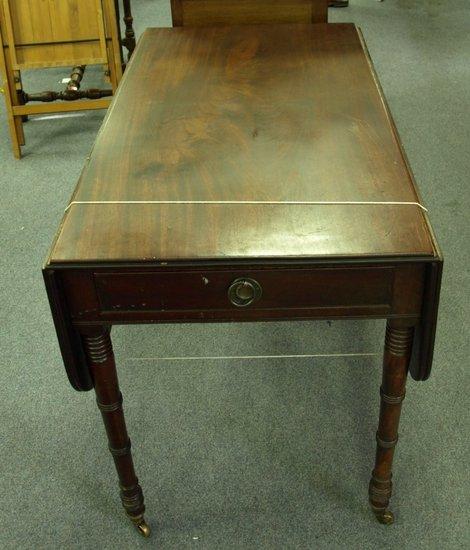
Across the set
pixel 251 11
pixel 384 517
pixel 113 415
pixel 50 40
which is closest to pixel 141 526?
pixel 113 415

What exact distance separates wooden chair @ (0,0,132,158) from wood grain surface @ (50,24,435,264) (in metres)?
1.11

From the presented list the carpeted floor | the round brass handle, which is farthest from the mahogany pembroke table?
the carpeted floor

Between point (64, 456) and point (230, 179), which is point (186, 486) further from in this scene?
point (230, 179)

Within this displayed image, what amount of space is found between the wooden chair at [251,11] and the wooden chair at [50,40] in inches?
30.8

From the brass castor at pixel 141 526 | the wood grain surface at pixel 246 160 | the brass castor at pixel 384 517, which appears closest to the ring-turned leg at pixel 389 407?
the brass castor at pixel 384 517

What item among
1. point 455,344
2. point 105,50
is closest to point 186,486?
point 455,344

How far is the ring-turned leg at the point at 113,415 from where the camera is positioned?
1327 mm

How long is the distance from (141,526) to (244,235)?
2.39 feet

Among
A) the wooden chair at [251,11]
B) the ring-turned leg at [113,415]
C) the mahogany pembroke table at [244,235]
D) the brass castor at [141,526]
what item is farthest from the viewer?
the wooden chair at [251,11]

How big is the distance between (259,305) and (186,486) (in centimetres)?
63

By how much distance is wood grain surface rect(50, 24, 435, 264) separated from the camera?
4.04ft

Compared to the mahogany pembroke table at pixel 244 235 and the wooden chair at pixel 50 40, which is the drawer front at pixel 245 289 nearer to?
the mahogany pembroke table at pixel 244 235

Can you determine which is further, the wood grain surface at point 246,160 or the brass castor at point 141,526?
the brass castor at point 141,526

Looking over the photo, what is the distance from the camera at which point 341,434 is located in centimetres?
182
